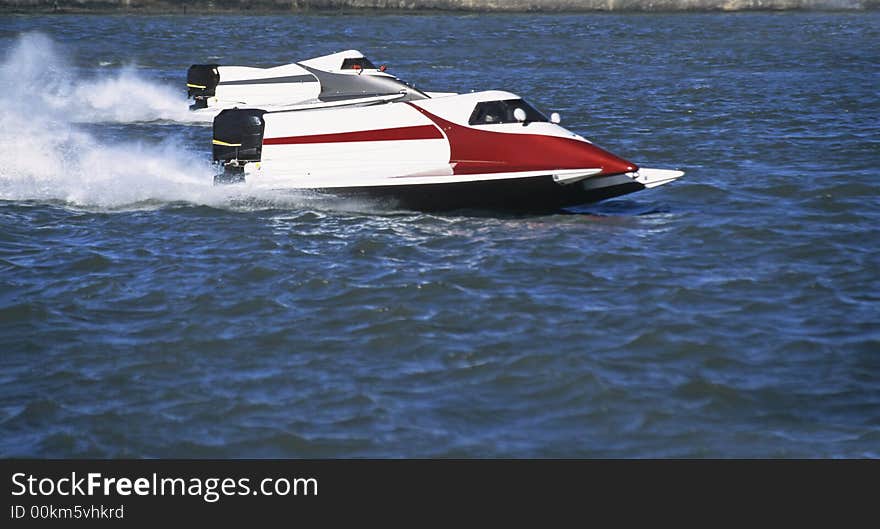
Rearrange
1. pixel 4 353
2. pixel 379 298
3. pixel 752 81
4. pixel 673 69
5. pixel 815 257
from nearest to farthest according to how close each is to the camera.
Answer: pixel 4 353 → pixel 379 298 → pixel 815 257 → pixel 752 81 → pixel 673 69

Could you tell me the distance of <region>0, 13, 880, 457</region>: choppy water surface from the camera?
1107cm

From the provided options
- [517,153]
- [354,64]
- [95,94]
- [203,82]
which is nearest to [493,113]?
[517,153]

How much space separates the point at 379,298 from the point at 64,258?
4888 millimetres

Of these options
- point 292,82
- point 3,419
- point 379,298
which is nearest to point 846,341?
point 379,298

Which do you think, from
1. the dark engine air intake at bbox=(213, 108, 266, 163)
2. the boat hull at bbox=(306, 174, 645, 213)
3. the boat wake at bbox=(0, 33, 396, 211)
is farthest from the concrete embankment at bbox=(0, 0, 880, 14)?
the boat hull at bbox=(306, 174, 645, 213)

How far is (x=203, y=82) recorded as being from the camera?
28453 millimetres

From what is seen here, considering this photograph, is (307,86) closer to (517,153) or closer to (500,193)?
(500,193)

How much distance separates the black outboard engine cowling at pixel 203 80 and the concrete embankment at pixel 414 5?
3449 centimetres

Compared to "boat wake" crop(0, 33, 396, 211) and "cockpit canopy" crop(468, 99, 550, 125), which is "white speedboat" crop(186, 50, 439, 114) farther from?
"cockpit canopy" crop(468, 99, 550, 125)

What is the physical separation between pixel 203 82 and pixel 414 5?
36.2 m

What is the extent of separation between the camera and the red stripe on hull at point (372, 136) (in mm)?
18422

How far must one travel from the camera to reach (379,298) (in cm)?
1466

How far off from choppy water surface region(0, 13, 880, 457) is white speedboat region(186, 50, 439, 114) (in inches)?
47.1

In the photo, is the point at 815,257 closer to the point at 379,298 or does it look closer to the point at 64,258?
the point at 379,298
